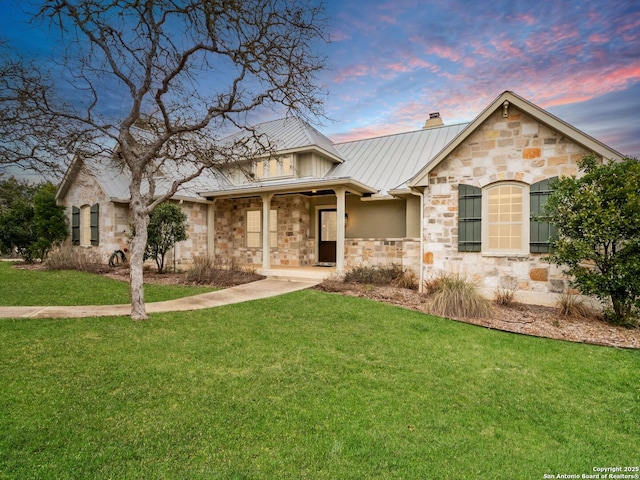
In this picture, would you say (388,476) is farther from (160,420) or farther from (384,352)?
(384,352)

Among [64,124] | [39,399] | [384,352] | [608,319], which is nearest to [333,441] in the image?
[384,352]

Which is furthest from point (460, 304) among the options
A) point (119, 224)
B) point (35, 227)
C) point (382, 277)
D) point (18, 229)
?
point (18, 229)

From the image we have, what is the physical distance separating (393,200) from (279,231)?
5.13m

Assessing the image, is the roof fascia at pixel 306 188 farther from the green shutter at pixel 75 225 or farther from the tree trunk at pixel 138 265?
the green shutter at pixel 75 225

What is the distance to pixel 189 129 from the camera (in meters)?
6.69

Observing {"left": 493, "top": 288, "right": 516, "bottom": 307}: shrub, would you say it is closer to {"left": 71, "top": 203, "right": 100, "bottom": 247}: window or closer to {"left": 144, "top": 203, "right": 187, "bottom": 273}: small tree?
{"left": 144, "top": 203, "right": 187, "bottom": 273}: small tree

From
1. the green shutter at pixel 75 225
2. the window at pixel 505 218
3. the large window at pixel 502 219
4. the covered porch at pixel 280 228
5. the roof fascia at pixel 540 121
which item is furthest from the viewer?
→ the green shutter at pixel 75 225

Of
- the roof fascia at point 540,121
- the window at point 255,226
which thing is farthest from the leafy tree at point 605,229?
the window at point 255,226

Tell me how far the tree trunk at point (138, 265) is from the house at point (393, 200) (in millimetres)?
2477

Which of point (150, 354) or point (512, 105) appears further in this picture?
point (512, 105)

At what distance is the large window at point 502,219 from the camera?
27.8ft

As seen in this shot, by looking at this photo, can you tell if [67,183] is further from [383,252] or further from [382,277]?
[382,277]

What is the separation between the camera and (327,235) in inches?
600

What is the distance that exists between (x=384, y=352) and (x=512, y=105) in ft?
24.3
